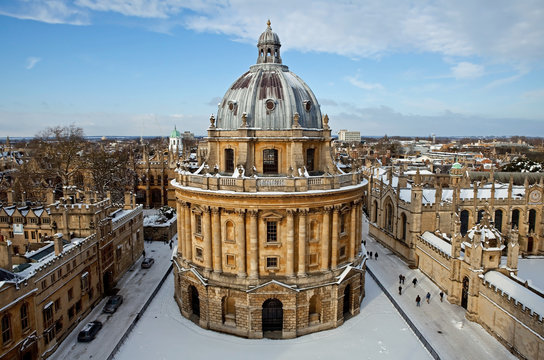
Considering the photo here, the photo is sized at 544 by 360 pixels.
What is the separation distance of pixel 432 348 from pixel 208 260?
61.5 feet

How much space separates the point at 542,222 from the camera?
4984cm

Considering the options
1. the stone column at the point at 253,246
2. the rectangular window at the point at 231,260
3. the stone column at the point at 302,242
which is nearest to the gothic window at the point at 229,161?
the stone column at the point at 253,246

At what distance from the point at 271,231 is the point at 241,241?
258 cm

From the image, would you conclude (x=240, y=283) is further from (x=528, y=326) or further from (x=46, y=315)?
(x=528, y=326)

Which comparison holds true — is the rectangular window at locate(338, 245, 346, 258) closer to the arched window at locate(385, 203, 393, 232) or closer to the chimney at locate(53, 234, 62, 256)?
the arched window at locate(385, 203, 393, 232)

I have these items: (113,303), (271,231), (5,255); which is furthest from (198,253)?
(5,255)

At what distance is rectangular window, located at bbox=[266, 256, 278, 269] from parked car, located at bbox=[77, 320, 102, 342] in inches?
599

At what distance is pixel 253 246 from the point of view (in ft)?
95.7

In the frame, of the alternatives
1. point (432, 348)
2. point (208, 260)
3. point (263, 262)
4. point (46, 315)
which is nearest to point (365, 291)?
point (432, 348)

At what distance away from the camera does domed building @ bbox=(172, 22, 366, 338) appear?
29.2 meters

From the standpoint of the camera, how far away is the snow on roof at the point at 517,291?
1018 inches

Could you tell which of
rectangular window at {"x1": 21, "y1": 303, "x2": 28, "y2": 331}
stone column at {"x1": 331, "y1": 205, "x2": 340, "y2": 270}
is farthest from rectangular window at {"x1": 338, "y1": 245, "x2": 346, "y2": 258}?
rectangular window at {"x1": 21, "y1": 303, "x2": 28, "y2": 331}

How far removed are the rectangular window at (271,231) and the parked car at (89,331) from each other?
16121 mm

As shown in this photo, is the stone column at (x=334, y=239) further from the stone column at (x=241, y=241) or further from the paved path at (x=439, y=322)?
the paved path at (x=439, y=322)
